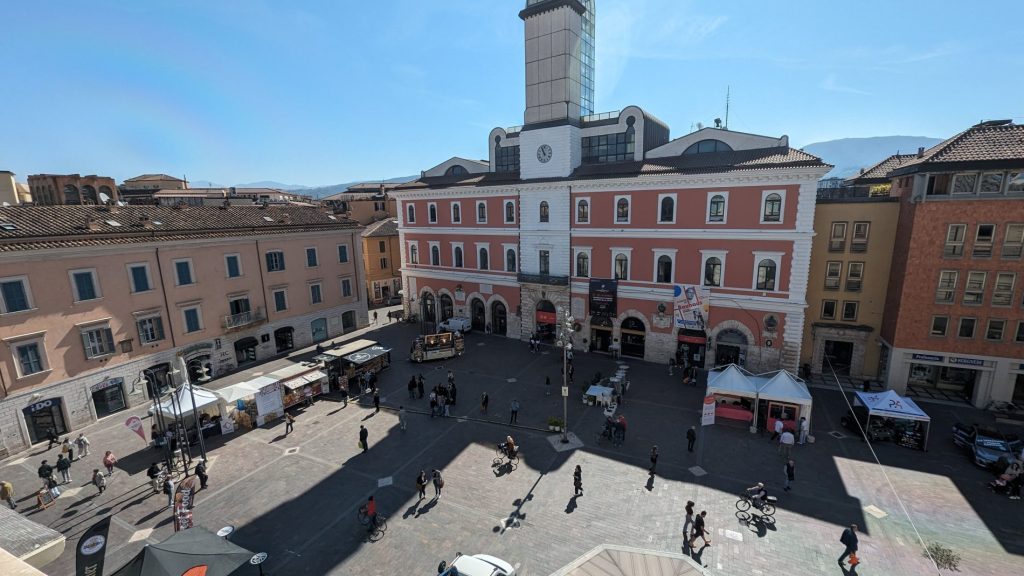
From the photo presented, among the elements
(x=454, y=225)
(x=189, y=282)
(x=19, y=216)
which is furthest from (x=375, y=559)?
(x=454, y=225)

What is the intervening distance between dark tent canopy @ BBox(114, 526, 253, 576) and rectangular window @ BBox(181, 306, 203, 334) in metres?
19.9

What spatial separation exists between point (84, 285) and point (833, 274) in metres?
43.8

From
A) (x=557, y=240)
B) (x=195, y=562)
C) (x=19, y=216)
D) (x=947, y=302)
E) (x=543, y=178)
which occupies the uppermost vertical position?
(x=543, y=178)

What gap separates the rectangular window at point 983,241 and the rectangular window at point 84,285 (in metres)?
47.4

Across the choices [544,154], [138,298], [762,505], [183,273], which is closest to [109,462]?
[138,298]

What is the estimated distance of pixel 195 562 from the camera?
39.3ft

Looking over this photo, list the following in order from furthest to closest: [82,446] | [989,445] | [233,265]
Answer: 1. [233,265]
2. [82,446]
3. [989,445]

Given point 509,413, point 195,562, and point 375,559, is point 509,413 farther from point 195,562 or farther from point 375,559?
point 195,562

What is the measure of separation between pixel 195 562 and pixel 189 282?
73.6ft

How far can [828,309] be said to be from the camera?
94.2 ft

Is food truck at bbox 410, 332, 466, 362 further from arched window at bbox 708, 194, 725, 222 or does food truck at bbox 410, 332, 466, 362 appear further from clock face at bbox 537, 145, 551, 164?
arched window at bbox 708, 194, 725, 222

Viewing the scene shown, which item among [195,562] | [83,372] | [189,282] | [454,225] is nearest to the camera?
[195,562]

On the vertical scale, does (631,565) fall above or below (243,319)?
below

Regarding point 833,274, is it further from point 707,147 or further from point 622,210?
point 622,210
